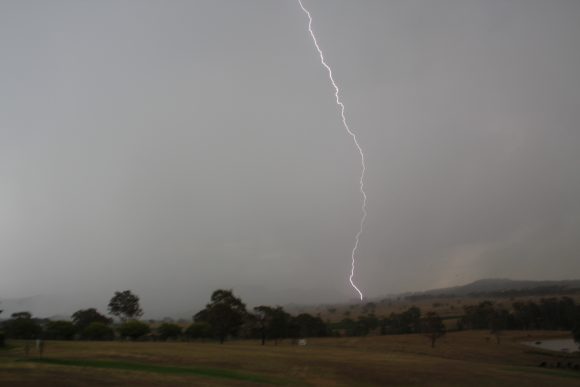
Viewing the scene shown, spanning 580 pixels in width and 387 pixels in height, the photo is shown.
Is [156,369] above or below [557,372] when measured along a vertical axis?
above

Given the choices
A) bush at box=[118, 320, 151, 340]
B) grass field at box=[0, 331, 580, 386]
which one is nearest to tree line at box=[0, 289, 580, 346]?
bush at box=[118, 320, 151, 340]

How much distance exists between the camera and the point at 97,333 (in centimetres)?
5906

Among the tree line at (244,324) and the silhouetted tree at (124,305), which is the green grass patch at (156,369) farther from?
the silhouetted tree at (124,305)

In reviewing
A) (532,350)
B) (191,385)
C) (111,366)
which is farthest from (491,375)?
(532,350)

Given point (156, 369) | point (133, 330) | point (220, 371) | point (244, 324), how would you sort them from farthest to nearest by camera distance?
point (244, 324) → point (133, 330) → point (220, 371) → point (156, 369)

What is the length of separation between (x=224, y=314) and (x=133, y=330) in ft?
39.8

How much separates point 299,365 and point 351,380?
20.2ft

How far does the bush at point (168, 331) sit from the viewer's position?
65.1 meters

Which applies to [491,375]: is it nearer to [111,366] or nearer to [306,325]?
[111,366]

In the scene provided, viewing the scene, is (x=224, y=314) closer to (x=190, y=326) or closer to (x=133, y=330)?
(x=190, y=326)

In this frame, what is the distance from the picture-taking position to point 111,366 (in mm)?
31156

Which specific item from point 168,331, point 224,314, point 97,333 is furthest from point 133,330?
point 224,314

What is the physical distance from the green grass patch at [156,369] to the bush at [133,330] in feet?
91.8

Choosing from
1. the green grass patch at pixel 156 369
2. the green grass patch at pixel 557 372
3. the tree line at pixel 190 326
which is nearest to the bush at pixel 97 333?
the tree line at pixel 190 326
